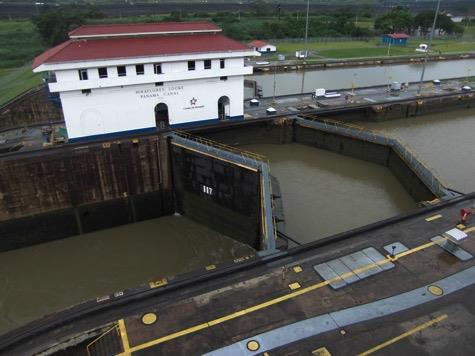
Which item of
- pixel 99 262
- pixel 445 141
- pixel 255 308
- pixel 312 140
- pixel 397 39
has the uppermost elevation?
pixel 397 39

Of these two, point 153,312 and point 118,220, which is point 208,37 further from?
point 153,312

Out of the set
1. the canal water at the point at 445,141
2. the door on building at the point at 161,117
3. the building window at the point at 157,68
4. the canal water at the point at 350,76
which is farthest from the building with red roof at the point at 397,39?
the building window at the point at 157,68

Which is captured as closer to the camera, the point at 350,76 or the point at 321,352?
the point at 321,352

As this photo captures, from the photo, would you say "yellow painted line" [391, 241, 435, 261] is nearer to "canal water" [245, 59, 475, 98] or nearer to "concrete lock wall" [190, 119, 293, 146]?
"concrete lock wall" [190, 119, 293, 146]

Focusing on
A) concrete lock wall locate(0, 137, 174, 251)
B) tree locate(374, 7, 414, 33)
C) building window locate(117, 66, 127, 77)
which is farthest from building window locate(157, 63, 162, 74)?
tree locate(374, 7, 414, 33)

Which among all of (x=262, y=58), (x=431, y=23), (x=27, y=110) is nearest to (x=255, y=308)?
(x=27, y=110)

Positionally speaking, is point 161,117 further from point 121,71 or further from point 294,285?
point 294,285

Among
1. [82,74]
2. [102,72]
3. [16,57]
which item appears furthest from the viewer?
[16,57]
